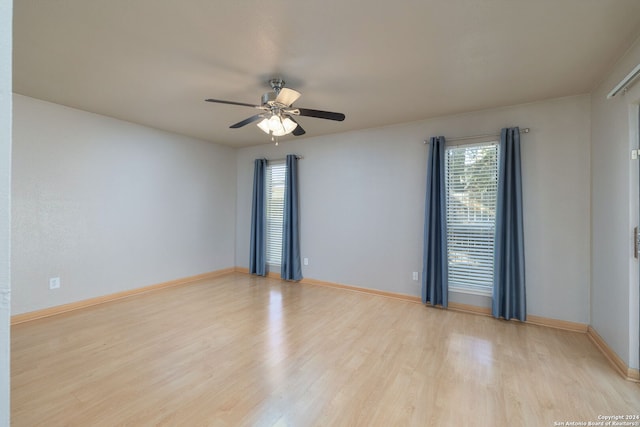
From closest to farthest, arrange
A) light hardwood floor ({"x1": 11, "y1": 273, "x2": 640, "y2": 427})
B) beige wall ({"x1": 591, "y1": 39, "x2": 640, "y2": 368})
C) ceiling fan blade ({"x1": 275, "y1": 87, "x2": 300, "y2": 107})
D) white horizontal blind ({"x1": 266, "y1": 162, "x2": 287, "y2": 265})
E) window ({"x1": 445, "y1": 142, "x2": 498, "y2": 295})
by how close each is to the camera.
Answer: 1. light hardwood floor ({"x1": 11, "y1": 273, "x2": 640, "y2": 427})
2. beige wall ({"x1": 591, "y1": 39, "x2": 640, "y2": 368})
3. ceiling fan blade ({"x1": 275, "y1": 87, "x2": 300, "y2": 107})
4. window ({"x1": 445, "y1": 142, "x2": 498, "y2": 295})
5. white horizontal blind ({"x1": 266, "y1": 162, "x2": 287, "y2": 265})

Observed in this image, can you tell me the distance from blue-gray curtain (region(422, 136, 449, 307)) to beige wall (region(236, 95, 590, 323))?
0.63 ft

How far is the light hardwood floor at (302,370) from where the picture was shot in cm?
194

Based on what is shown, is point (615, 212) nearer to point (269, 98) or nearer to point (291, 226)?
point (269, 98)

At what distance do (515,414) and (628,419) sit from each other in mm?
729

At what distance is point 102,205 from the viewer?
4070 mm

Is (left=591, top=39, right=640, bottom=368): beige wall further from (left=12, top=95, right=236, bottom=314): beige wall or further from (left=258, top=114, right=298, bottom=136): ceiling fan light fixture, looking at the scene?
(left=12, top=95, right=236, bottom=314): beige wall

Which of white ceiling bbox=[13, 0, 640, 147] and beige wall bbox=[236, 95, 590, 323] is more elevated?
white ceiling bbox=[13, 0, 640, 147]

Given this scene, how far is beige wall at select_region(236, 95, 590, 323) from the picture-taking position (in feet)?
10.8

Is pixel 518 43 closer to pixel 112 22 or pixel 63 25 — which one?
pixel 112 22

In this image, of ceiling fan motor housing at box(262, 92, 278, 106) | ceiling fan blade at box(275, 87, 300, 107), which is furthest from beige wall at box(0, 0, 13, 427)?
ceiling fan motor housing at box(262, 92, 278, 106)

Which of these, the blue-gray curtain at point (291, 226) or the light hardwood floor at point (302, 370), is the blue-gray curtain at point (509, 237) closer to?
the light hardwood floor at point (302, 370)

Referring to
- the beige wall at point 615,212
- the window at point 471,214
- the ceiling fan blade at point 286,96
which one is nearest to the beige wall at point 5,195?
the ceiling fan blade at point 286,96

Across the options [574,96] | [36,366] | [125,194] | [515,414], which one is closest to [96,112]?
[125,194]

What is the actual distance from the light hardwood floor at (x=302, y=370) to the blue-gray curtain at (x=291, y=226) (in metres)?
1.44
